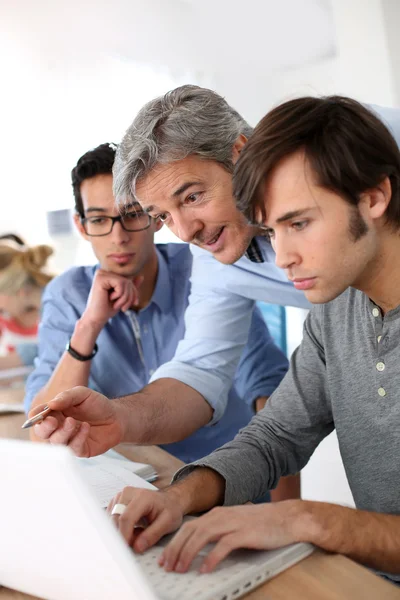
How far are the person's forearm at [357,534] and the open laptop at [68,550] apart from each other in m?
0.07

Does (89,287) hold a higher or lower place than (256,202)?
lower

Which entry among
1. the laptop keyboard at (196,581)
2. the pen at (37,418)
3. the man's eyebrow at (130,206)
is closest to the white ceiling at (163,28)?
the man's eyebrow at (130,206)

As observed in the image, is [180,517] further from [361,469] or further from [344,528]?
[361,469]

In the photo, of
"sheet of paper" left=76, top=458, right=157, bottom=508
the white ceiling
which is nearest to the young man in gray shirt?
"sheet of paper" left=76, top=458, right=157, bottom=508

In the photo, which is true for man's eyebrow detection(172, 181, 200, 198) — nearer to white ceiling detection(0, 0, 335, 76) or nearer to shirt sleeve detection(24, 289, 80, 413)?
shirt sleeve detection(24, 289, 80, 413)

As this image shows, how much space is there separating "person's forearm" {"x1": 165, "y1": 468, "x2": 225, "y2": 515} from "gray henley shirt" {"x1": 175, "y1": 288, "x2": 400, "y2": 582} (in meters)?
0.01

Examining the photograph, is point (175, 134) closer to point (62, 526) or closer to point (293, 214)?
point (293, 214)

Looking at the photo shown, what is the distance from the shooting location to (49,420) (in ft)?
3.78

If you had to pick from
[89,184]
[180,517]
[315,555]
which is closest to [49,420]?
[180,517]

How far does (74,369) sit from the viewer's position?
6.10 ft

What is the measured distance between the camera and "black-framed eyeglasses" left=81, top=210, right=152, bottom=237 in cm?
192

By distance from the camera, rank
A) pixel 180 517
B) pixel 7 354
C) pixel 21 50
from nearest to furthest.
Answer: pixel 180 517, pixel 7 354, pixel 21 50

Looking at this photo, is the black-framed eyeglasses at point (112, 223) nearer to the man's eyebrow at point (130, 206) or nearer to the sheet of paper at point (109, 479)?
the man's eyebrow at point (130, 206)

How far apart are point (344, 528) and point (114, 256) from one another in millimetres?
1216
